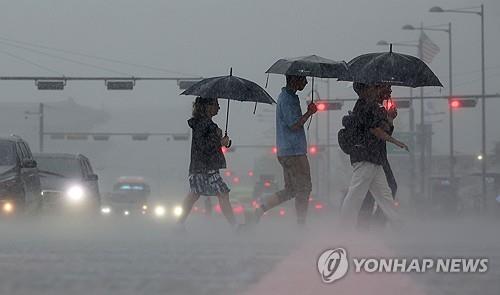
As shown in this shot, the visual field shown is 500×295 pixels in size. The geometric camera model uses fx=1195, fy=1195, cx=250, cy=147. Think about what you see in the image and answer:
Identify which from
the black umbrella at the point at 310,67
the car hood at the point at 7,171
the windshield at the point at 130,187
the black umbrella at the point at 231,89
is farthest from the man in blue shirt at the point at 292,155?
the windshield at the point at 130,187

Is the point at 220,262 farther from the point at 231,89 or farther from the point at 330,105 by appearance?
the point at 330,105

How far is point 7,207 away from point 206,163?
459 cm

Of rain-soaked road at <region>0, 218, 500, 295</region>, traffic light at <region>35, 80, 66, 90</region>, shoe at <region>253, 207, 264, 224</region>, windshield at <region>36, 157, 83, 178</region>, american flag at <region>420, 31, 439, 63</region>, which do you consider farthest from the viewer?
american flag at <region>420, 31, 439, 63</region>

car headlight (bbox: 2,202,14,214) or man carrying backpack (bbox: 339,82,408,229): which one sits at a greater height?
man carrying backpack (bbox: 339,82,408,229)

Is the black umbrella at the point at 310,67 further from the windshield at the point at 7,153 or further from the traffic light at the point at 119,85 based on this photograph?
the traffic light at the point at 119,85

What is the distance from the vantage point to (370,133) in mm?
12016

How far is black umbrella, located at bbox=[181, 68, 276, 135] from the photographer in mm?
13469

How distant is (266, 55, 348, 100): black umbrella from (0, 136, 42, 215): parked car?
5.15 metres

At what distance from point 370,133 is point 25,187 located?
751 cm

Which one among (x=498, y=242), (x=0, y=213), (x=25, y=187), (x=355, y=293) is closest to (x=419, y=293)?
(x=355, y=293)

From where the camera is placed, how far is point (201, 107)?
43.9 ft

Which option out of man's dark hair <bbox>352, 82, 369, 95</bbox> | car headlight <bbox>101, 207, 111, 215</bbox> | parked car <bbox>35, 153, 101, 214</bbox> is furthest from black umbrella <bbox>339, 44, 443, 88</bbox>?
car headlight <bbox>101, 207, 111, 215</bbox>

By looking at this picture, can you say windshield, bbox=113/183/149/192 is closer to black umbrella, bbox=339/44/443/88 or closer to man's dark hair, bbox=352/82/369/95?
black umbrella, bbox=339/44/443/88

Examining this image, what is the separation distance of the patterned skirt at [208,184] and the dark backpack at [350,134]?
1661mm
